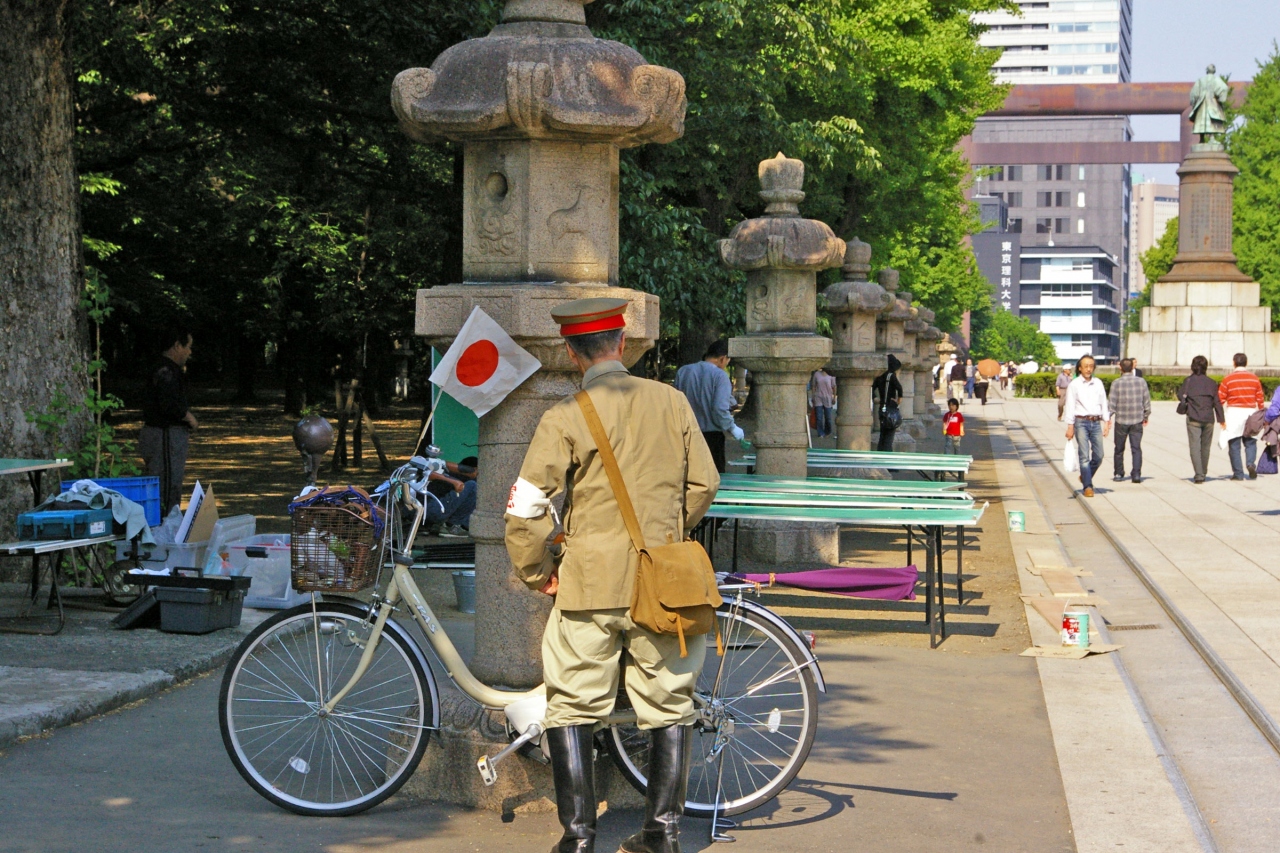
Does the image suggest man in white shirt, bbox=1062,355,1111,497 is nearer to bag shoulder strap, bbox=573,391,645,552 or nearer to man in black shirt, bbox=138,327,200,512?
man in black shirt, bbox=138,327,200,512

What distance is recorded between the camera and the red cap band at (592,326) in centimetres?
478

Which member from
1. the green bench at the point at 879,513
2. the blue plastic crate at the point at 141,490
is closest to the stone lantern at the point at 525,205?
the green bench at the point at 879,513

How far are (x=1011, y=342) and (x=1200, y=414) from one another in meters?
123

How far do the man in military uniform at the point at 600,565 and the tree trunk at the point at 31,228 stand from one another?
6760mm

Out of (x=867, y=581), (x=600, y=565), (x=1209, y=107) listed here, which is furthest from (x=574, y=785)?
(x=1209, y=107)

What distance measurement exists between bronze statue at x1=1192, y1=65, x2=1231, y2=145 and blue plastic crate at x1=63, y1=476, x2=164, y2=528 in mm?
51780

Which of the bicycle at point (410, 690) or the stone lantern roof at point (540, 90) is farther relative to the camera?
the stone lantern roof at point (540, 90)

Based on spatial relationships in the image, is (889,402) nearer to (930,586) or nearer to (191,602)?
(930,586)

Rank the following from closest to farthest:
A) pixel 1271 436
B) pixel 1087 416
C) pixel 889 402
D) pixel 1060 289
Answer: pixel 1271 436 < pixel 1087 416 < pixel 889 402 < pixel 1060 289

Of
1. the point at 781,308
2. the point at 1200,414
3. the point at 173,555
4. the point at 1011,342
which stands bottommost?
the point at 173,555

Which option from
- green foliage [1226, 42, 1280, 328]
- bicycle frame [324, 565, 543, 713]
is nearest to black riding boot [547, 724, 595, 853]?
bicycle frame [324, 565, 543, 713]

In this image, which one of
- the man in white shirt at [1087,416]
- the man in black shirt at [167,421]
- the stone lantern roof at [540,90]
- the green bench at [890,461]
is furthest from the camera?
the man in white shirt at [1087,416]

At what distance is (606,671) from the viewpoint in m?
4.73

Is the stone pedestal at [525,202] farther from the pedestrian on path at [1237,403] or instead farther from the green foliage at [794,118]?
the pedestrian on path at [1237,403]
